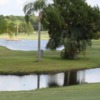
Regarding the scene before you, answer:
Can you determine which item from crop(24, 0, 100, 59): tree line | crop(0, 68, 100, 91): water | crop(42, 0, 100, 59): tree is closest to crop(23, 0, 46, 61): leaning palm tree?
crop(24, 0, 100, 59): tree line

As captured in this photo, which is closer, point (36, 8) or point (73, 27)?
point (36, 8)

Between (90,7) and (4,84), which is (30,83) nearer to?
(4,84)

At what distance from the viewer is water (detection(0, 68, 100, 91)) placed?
27.0 m

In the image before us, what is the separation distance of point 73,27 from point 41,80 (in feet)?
68.3

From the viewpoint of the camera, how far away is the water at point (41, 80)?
88.4 feet

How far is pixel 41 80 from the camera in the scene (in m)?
30.3

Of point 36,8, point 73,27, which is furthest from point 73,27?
point 36,8

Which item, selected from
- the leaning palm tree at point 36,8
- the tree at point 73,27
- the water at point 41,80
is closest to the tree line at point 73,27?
the tree at point 73,27

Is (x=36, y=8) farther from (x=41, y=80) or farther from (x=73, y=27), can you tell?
(x=41, y=80)

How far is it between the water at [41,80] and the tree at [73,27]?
44.1 feet

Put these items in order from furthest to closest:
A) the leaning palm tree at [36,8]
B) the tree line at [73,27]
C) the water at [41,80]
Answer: the tree line at [73,27], the leaning palm tree at [36,8], the water at [41,80]

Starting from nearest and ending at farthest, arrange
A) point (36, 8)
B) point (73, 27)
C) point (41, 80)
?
1. point (41, 80)
2. point (36, 8)
3. point (73, 27)

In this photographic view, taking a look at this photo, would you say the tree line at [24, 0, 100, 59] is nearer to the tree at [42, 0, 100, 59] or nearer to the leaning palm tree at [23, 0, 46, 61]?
the tree at [42, 0, 100, 59]

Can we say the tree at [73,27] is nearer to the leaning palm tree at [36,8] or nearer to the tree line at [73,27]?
the tree line at [73,27]
